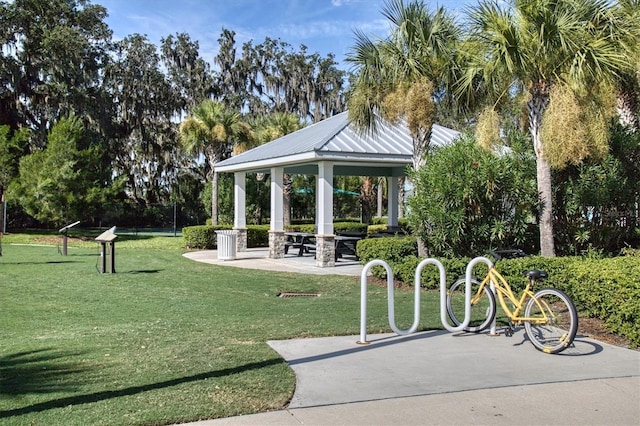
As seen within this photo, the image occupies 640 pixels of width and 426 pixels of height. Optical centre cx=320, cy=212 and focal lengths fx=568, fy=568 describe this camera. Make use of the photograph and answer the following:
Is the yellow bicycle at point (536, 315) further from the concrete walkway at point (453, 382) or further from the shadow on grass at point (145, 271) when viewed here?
the shadow on grass at point (145, 271)

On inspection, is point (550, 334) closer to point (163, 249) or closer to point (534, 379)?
point (534, 379)

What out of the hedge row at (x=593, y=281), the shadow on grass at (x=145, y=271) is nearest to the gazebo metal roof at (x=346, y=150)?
the shadow on grass at (x=145, y=271)

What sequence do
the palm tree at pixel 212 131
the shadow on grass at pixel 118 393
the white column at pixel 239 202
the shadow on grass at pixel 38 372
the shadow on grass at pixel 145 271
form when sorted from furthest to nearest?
1. the palm tree at pixel 212 131
2. the white column at pixel 239 202
3. the shadow on grass at pixel 145 271
4. the shadow on grass at pixel 38 372
5. the shadow on grass at pixel 118 393

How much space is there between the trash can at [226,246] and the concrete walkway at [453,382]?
11225 mm

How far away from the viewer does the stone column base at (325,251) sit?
15547 mm

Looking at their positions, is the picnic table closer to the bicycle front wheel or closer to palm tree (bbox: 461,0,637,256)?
palm tree (bbox: 461,0,637,256)

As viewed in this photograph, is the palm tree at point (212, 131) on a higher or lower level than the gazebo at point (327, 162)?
higher

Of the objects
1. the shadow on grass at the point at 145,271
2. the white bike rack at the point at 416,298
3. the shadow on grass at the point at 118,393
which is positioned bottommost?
the shadow on grass at the point at 118,393

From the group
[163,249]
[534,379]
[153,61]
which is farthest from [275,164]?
[153,61]

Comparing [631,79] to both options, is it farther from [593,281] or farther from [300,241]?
[300,241]

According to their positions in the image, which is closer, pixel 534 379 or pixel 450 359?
pixel 534 379

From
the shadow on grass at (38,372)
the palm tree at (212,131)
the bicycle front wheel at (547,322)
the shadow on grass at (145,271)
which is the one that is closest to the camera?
the shadow on grass at (38,372)

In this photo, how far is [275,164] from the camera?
17.5 m

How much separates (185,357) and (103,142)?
33485 mm
